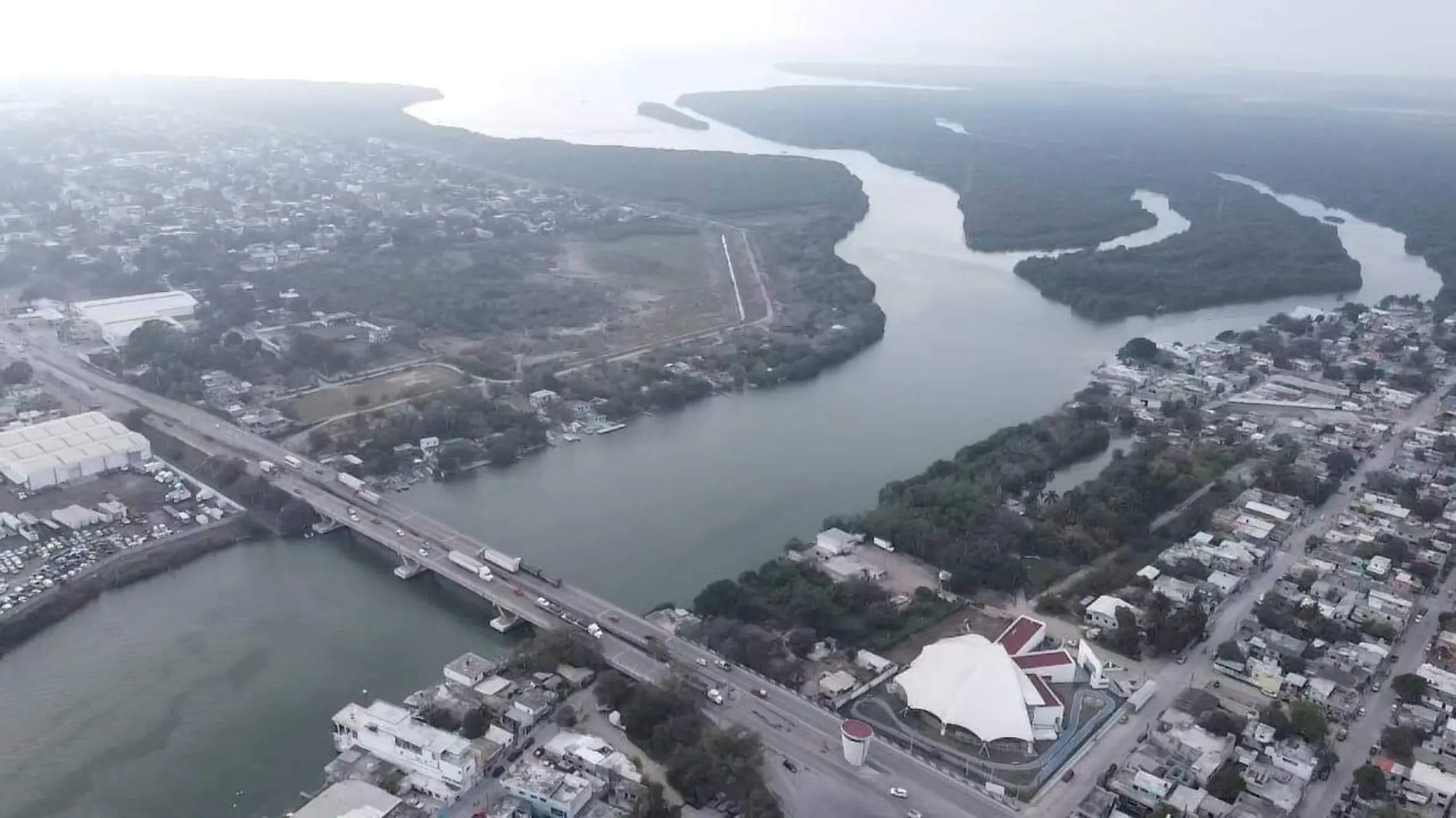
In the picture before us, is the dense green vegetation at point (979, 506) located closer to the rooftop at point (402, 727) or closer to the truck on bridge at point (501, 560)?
the truck on bridge at point (501, 560)

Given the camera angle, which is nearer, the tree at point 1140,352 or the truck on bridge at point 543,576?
the truck on bridge at point 543,576

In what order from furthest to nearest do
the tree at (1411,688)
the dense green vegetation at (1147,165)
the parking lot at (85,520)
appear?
the dense green vegetation at (1147,165)
the parking lot at (85,520)
the tree at (1411,688)

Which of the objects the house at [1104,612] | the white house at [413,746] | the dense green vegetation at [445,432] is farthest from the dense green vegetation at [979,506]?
the white house at [413,746]

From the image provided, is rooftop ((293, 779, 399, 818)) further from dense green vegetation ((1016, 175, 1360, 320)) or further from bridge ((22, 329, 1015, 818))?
dense green vegetation ((1016, 175, 1360, 320))

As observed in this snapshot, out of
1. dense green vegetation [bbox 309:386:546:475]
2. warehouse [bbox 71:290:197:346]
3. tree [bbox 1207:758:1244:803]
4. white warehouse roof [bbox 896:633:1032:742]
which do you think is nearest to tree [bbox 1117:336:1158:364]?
dense green vegetation [bbox 309:386:546:475]

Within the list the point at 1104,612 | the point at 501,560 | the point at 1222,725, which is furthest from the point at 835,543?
the point at 1222,725

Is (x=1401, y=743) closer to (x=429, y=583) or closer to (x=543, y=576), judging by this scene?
(x=543, y=576)

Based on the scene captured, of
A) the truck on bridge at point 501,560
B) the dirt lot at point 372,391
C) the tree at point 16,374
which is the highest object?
the tree at point 16,374
